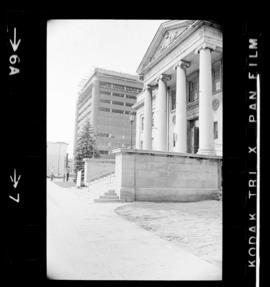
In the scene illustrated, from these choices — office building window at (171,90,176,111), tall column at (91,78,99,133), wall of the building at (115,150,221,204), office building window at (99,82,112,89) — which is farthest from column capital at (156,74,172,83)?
office building window at (99,82,112,89)

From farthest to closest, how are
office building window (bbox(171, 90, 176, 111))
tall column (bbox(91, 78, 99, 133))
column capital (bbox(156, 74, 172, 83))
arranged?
tall column (bbox(91, 78, 99, 133)) → office building window (bbox(171, 90, 176, 111)) → column capital (bbox(156, 74, 172, 83))

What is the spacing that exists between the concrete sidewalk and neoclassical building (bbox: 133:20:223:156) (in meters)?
13.8

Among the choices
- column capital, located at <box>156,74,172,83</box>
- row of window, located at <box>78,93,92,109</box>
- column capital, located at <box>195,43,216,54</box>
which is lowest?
column capital, located at <box>156,74,172,83</box>

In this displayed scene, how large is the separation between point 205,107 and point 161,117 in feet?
20.8

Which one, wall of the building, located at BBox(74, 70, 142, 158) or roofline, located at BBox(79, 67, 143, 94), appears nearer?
roofline, located at BBox(79, 67, 143, 94)

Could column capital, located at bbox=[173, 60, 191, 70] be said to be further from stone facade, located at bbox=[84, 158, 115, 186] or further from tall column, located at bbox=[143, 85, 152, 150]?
stone facade, located at bbox=[84, 158, 115, 186]

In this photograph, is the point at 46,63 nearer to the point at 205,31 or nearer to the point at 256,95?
the point at 256,95

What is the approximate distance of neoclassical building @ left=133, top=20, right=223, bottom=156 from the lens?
20078mm

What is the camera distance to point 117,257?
4.71 metres

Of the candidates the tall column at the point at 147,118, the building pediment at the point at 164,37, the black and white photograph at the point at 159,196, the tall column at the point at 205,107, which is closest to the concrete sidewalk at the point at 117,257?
the black and white photograph at the point at 159,196

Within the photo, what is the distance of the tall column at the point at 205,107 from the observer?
767 inches

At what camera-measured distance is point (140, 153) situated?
47.9ft
